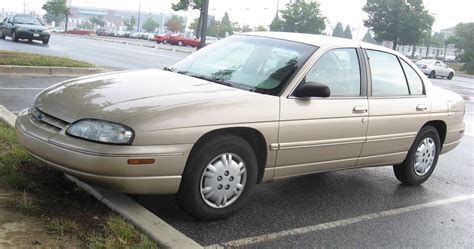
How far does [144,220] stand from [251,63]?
1840mm

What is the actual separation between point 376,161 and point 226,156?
1.99m

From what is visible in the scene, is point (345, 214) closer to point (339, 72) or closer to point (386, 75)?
point (339, 72)

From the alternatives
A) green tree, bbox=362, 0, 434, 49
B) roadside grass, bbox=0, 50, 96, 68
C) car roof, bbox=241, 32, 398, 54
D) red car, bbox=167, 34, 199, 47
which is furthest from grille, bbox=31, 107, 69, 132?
green tree, bbox=362, 0, 434, 49

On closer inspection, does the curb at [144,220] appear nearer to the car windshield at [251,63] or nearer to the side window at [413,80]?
the car windshield at [251,63]

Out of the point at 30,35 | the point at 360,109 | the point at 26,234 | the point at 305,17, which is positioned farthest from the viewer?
the point at 305,17

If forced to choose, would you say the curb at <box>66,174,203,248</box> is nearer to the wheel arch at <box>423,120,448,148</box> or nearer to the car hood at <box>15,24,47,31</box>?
the wheel arch at <box>423,120,448,148</box>

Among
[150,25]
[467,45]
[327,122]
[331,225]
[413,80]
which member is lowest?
[331,225]

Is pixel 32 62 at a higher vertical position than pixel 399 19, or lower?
lower

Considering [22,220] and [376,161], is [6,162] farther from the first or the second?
[376,161]

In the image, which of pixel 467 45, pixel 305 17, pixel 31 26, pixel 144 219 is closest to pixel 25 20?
pixel 31 26

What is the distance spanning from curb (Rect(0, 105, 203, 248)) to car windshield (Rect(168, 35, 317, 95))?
1.35 m

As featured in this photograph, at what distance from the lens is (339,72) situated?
5.05 metres

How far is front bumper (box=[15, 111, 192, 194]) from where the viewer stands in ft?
11.8

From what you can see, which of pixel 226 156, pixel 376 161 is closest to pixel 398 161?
pixel 376 161
